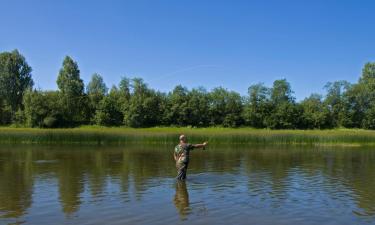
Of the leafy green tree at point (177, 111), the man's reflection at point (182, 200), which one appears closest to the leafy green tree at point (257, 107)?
the leafy green tree at point (177, 111)

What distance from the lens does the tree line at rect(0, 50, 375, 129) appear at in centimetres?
10012

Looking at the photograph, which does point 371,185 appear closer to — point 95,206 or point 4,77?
point 95,206

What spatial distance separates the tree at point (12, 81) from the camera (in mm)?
103750

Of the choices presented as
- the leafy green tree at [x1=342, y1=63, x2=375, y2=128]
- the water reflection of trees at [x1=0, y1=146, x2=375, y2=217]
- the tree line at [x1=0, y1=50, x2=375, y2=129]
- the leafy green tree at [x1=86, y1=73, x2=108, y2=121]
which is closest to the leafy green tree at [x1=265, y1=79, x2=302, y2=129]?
the tree line at [x1=0, y1=50, x2=375, y2=129]

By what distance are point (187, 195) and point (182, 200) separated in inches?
40.6

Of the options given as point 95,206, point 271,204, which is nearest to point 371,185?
point 271,204

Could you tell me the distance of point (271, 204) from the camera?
14.4m

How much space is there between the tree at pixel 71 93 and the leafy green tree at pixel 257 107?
133 feet

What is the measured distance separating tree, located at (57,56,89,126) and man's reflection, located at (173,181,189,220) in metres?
84.7

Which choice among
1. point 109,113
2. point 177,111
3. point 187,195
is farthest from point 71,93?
point 187,195

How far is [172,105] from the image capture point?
107 meters

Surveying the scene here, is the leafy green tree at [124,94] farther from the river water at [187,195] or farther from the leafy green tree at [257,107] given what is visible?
the river water at [187,195]

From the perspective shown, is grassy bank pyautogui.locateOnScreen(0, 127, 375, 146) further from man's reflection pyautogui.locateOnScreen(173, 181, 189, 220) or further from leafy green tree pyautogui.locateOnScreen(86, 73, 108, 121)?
leafy green tree pyautogui.locateOnScreen(86, 73, 108, 121)

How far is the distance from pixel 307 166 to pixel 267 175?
6.03 meters
